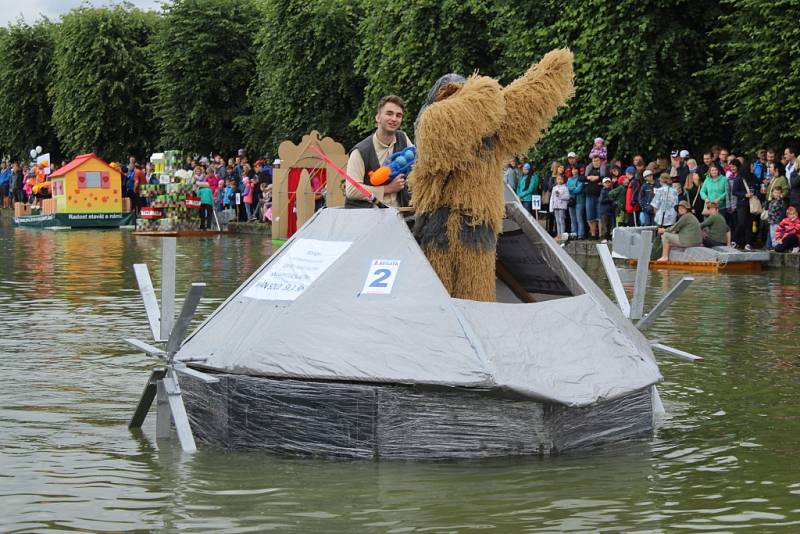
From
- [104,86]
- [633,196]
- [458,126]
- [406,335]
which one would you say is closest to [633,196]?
[633,196]

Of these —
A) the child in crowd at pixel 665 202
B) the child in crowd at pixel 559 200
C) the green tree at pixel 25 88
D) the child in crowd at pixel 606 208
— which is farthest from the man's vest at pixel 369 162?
the green tree at pixel 25 88

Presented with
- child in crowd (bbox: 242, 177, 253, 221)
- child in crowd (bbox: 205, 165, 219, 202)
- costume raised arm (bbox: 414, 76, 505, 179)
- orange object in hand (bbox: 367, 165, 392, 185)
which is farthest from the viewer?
child in crowd (bbox: 205, 165, 219, 202)

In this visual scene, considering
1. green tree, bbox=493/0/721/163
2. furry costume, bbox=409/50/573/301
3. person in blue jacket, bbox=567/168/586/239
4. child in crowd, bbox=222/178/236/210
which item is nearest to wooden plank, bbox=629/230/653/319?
furry costume, bbox=409/50/573/301

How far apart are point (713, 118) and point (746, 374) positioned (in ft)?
65.4

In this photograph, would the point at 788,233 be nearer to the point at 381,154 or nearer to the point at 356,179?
the point at 381,154

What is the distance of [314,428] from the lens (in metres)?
Result: 8.04

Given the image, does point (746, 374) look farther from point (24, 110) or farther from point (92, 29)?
point (24, 110)

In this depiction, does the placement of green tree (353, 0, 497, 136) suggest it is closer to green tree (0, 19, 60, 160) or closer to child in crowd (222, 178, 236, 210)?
child in crowd (222, 178, 236, 210)

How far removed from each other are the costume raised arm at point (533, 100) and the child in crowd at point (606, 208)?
2009cm

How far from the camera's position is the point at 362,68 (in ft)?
139

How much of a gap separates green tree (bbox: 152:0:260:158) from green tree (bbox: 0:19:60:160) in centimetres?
1657

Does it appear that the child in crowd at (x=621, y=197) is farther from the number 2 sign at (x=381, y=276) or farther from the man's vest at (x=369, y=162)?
the number 2 sign at (x=381, y=276)

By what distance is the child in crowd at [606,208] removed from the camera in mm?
29050

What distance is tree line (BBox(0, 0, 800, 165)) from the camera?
93.7 ft
